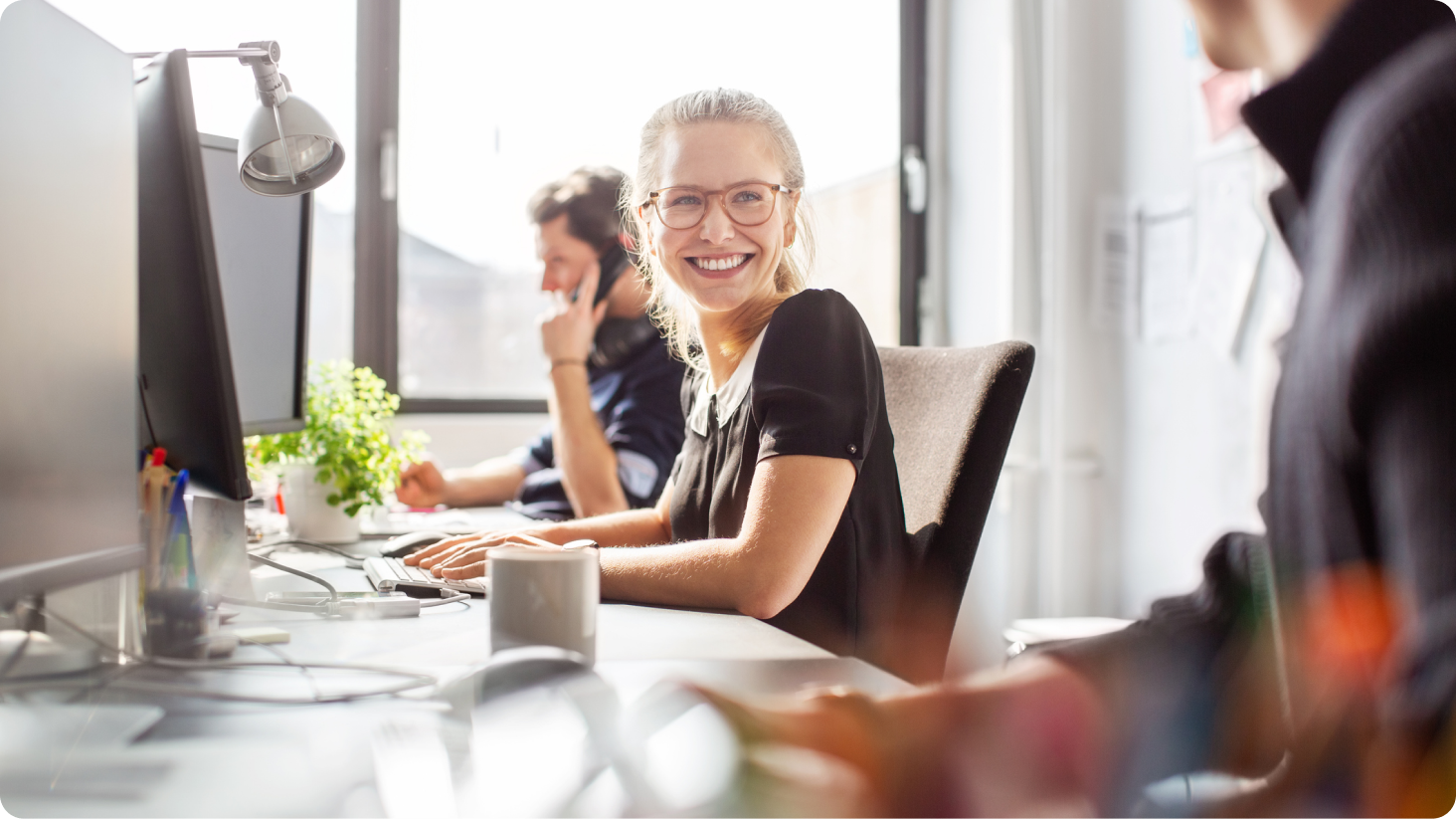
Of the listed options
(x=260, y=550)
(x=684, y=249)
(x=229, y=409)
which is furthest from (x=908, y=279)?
(x=229, y=409)

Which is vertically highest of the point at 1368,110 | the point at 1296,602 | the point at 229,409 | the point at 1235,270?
the point at 1235,270

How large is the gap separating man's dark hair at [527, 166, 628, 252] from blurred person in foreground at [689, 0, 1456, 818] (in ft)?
5.37

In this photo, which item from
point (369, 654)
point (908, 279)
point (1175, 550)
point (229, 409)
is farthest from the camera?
point (908, 279)

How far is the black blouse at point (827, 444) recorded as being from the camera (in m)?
1.06

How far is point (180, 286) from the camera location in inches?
35.4

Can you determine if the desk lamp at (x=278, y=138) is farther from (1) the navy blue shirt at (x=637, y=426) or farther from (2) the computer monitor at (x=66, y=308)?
(1) the navy blue shirt at (x=637, y=426)

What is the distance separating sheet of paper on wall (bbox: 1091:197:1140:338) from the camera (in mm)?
2480

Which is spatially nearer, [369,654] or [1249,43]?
[1249,43]

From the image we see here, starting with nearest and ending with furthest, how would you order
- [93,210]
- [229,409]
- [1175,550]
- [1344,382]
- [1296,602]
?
1. [1344,382]
2. [1296,602]
3. [93,210]
4. [229,409]
5. [1175,550]

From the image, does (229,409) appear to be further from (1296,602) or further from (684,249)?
(1296,602)

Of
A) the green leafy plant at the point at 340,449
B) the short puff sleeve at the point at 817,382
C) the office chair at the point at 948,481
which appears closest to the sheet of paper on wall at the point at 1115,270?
the office chair at the point at 948,481

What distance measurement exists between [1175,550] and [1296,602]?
198 centimetres

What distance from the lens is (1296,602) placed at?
1.71 ft

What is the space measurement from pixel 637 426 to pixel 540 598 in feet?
4.25
